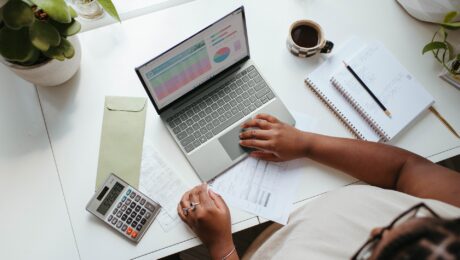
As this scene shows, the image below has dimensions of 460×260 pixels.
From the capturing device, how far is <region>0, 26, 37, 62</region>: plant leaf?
0.69 meters

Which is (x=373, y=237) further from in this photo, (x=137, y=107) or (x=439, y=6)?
(x=439, y=6)

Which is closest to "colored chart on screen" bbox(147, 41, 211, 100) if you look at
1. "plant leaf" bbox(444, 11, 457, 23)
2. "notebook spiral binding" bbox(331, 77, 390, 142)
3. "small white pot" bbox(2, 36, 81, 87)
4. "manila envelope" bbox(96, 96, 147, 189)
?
"manila envelope" bbox(96, 96, 147, 189)

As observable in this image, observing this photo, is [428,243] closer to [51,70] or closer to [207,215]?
[207,215]

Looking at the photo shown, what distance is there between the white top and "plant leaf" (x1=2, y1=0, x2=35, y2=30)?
0.69 metres

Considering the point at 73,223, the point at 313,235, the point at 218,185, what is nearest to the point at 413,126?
the point at 313,235

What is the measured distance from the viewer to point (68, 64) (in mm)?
840

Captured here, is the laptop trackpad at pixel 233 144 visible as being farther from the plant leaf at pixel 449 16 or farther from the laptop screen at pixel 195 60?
the plant leaf at pixel 449 16

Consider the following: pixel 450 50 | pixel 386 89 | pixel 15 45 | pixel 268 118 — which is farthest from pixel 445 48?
pixel 15 45

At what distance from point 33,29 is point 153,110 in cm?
33

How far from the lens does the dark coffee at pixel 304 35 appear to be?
96 cm

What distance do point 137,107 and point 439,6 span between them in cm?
86

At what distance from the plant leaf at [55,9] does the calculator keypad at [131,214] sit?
A: 41cm

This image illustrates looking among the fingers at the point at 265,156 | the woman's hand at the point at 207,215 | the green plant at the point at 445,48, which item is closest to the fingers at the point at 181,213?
the woman's hand at the point at 207,215

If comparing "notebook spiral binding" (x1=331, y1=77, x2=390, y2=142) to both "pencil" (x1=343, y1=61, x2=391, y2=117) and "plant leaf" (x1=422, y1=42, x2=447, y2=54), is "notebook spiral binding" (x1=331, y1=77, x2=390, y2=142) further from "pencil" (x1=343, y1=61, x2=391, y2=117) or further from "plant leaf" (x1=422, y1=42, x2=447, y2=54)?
"plant leaf" (x1=422, y1=42, x2=447, y2=54)
